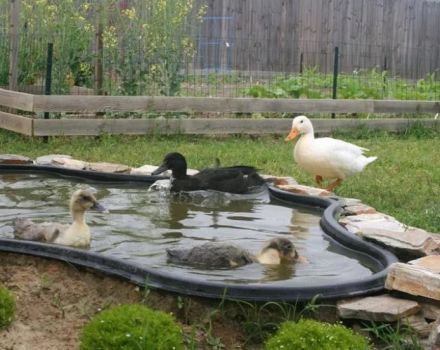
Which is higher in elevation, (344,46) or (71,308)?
(344,46)

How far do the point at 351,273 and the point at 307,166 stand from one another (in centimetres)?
339

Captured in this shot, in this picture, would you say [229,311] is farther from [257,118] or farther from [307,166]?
[257,118]

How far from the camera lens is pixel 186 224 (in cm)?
693

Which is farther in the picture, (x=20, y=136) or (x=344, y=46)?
(x=344, y=46)

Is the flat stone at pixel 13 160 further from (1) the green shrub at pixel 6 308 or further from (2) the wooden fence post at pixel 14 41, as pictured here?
(1) the green shrub at pixel 6 308

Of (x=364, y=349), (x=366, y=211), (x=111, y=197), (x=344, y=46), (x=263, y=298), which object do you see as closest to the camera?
(x=364, y=349)

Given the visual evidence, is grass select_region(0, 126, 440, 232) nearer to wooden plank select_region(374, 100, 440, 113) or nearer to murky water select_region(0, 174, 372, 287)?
wooden plank select_region(374, 100, 440, 113)

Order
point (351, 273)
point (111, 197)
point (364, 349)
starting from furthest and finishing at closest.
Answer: point (111, 197) < point (351, 273) < point (364, 349)

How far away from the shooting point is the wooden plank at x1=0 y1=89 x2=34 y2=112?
11.4 m

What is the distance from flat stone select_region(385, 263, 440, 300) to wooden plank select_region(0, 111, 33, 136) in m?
7.49

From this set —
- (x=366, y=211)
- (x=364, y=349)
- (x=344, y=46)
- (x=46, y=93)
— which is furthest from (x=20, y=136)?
(x=344, y=46)

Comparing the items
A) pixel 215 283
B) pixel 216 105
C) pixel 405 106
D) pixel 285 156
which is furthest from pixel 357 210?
pixel 405 106

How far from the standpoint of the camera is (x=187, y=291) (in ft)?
15.3

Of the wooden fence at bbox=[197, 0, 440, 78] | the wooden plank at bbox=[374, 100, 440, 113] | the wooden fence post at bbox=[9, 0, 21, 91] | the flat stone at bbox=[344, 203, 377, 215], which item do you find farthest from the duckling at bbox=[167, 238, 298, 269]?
the wooden fence at bbox=[197, 0, 440, 78]
